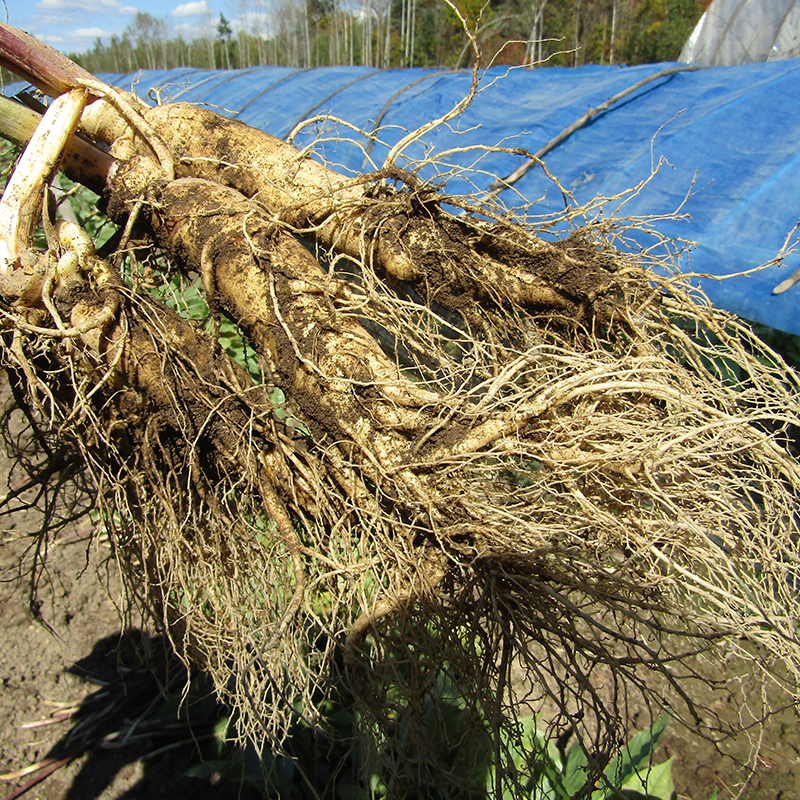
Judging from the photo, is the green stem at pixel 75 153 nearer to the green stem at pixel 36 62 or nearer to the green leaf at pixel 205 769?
the green stem at pixel 36 62

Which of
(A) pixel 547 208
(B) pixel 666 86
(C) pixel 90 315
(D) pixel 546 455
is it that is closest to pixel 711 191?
(A) pixel 547 208

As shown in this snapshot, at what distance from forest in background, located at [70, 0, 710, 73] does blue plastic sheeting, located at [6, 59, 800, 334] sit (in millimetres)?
6450

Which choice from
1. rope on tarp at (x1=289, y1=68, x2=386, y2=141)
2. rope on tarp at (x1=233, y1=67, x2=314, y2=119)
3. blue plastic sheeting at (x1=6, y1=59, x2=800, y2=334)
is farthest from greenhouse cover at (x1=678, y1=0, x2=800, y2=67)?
rope on tarp at (x1=233, y1=67, x2=314, y2=119)

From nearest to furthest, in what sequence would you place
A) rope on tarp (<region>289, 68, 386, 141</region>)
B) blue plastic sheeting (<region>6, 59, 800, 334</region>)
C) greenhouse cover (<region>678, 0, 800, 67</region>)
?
1. blue plastic sheeting (<region>6, 59, 800, 334</region>)
2. rope on tarp (<region>289, 68, 386, 141</region>)
3. greenhouse cover (<region>678, 0, 800, 67</region>)

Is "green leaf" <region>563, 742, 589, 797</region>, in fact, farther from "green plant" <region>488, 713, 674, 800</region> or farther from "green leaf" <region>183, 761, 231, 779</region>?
"green leaf" <region>183, 761, 231, 779</region>

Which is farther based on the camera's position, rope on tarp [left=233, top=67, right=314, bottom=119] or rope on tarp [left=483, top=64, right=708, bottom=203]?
rope on tarp [left=233, top=67, right=314, bottom=119]

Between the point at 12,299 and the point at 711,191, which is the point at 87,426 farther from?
the point at 711,191

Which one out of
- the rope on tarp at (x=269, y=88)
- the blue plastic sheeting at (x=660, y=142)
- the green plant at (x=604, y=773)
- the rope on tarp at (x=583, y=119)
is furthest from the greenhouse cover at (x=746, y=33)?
the green plant at (x=604, y=773)

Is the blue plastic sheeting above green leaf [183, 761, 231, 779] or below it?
above

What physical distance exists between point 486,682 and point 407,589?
0.26 m

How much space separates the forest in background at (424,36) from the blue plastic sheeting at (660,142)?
6450 millimetres

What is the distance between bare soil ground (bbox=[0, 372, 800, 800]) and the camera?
1.88m

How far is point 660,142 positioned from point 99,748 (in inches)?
155

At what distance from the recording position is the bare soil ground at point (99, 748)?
6.18 ft
